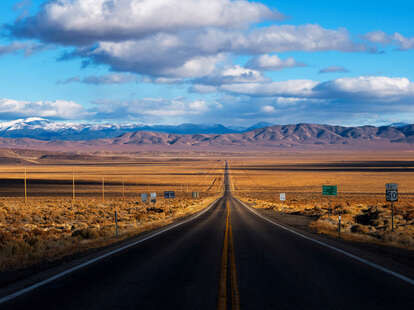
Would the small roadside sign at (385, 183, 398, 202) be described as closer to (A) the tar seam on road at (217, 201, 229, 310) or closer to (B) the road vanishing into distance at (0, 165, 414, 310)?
(B) the road vanishing into distance at (0, 165, 414, 310)

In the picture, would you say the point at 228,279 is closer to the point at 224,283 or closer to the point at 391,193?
the point at 224,283

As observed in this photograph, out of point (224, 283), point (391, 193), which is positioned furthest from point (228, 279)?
point (391, 193)

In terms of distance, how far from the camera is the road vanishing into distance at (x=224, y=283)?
8.12 meters

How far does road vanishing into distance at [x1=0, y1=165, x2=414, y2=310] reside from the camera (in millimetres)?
8125

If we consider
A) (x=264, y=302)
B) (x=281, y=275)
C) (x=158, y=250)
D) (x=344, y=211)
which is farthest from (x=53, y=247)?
(x=344, y=211)

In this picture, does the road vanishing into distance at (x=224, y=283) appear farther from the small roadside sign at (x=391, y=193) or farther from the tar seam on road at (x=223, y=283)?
the small roadside sign at (x=391, y=193)

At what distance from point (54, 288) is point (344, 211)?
35.9 m

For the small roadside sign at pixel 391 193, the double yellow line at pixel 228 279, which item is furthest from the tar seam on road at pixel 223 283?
the small roadside sign at pixel 391 193

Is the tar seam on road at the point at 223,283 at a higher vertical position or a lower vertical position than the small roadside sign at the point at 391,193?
lower

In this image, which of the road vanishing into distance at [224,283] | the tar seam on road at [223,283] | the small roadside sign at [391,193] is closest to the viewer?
the tar seam on road at [223,283]

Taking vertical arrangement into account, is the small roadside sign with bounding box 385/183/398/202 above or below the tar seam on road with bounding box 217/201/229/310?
above

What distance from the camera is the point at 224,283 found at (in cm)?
989

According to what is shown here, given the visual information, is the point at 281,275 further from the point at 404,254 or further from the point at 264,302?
the point at 404,254

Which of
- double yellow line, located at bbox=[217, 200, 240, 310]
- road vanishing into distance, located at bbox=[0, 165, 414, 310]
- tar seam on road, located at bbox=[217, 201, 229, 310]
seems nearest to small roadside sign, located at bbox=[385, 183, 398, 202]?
road vanishing into distance, located at bbox=[0, 165, 414, 310]
